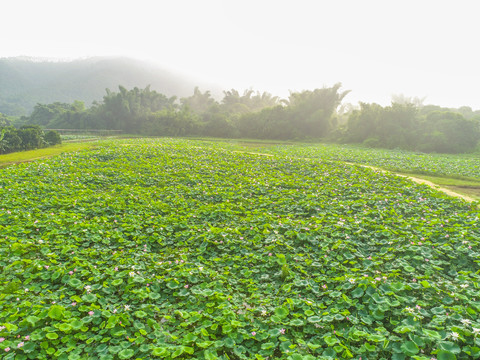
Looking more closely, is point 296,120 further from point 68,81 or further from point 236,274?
point 68,81

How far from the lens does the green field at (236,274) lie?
327 centimetres

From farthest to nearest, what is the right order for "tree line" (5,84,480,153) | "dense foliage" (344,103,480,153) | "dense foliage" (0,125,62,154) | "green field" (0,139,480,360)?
"tree line" (5,84,480,153) < "dense foliage" (344,103,480,153) < "dense foliage" (0,125,62,154) < "green field" (0,139,480,360)

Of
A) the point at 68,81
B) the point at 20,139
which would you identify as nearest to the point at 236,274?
the point at 20,139

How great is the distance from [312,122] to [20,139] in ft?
114

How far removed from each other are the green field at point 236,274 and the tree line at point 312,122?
81.7 feet

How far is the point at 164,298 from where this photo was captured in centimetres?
429

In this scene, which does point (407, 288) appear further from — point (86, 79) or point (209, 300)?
point (86, 79)

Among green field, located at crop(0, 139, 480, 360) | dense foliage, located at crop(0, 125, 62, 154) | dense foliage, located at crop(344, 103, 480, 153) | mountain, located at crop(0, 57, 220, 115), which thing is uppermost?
mountain, located at crop(0, 57, 220, 115)

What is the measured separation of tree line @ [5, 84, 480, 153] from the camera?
93.9 ft

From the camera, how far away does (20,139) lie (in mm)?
24109

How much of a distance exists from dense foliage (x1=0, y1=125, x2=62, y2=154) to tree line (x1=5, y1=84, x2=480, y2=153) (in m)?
21.7

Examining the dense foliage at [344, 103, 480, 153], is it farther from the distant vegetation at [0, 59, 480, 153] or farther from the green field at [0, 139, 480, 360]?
the green field at [0, 139, 480, 360]

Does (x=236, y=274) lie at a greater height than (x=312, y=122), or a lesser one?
lesser

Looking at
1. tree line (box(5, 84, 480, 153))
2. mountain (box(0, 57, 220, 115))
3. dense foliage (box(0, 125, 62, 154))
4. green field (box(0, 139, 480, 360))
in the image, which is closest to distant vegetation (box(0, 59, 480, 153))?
tree line (box(5, 84, 480, 153))
